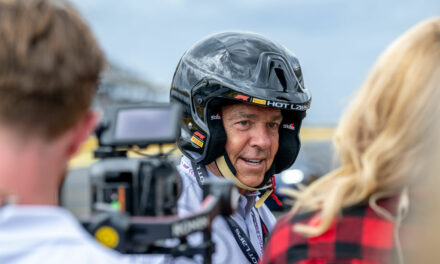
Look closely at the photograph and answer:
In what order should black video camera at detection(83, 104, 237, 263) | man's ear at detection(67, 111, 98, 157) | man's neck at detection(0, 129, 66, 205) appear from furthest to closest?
black video camera at detection(83, 104, 237, 263)
man's ear at detection(67, 111, 98, 157)
man's neck at detection(0, 129, 66, 205)

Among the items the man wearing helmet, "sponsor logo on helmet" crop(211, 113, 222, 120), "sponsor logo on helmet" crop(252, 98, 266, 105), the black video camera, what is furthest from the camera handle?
"sponsor logo on helmet" crop(211, 113, 222, 120)

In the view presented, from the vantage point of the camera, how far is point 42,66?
114 cm

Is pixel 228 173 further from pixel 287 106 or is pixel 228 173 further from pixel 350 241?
pixel 350 241

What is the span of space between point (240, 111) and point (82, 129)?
171 centimetres

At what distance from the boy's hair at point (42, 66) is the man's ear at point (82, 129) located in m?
0.03

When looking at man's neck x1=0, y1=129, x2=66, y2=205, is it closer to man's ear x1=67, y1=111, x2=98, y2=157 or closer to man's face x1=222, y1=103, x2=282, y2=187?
man's ear x1=67, y1=111, x2=98, y2=157

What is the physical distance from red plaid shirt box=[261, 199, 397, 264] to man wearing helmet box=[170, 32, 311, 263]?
1.17m

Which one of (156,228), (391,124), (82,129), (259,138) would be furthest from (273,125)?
(82,129)

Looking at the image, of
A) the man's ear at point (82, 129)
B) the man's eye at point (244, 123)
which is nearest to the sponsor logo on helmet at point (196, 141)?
the man's eye at point (244, 123)

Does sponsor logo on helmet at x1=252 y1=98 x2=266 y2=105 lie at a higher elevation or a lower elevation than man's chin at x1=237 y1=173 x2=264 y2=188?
higher

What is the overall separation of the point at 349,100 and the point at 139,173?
69 centimetres

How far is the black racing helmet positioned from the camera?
2.91 meters

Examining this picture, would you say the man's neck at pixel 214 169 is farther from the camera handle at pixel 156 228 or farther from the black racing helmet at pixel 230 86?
the camera handle at pixel 156 228

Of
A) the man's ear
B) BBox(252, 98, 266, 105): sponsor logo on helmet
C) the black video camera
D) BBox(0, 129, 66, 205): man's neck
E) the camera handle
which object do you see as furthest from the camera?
BBox(252, 98, 266, 105): sponsor logo on helmet
